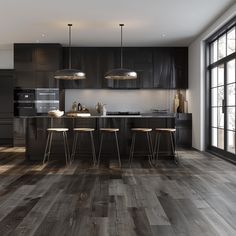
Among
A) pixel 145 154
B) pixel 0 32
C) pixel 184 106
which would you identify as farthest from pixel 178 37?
pixel 0 32

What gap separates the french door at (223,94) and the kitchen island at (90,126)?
1131 millimetres

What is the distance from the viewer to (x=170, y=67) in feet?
29.4

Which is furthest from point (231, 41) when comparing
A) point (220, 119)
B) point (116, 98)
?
point (116, 98)

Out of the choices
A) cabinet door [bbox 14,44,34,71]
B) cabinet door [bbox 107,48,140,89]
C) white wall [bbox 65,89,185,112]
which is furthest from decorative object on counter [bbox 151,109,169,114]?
cabinet door [bbox 14,44,34,71]

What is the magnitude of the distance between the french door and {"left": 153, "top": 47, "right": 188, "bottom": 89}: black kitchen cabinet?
1.43m

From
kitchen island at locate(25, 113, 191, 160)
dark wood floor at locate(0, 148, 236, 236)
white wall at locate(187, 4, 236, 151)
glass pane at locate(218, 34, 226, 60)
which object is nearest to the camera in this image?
dark wood floor at locate(0, 148, 236, 236)

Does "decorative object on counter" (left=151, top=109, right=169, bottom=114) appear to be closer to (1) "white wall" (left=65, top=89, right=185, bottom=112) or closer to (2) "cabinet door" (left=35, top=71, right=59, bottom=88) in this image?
(1) "white wall" (left=65, top=89, right=185, bottom=112)

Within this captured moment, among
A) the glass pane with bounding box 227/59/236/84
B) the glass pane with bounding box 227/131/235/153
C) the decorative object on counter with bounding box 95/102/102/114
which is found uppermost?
the glass pane with bounding box 227/59/236/84

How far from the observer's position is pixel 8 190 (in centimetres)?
392

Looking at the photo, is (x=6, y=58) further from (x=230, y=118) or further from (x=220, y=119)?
(x=230, y=118)

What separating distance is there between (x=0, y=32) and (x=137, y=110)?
421 cm

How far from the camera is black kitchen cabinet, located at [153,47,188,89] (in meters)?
8.95

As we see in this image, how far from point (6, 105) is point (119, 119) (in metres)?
4.32

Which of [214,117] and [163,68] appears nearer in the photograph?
[214,117]
